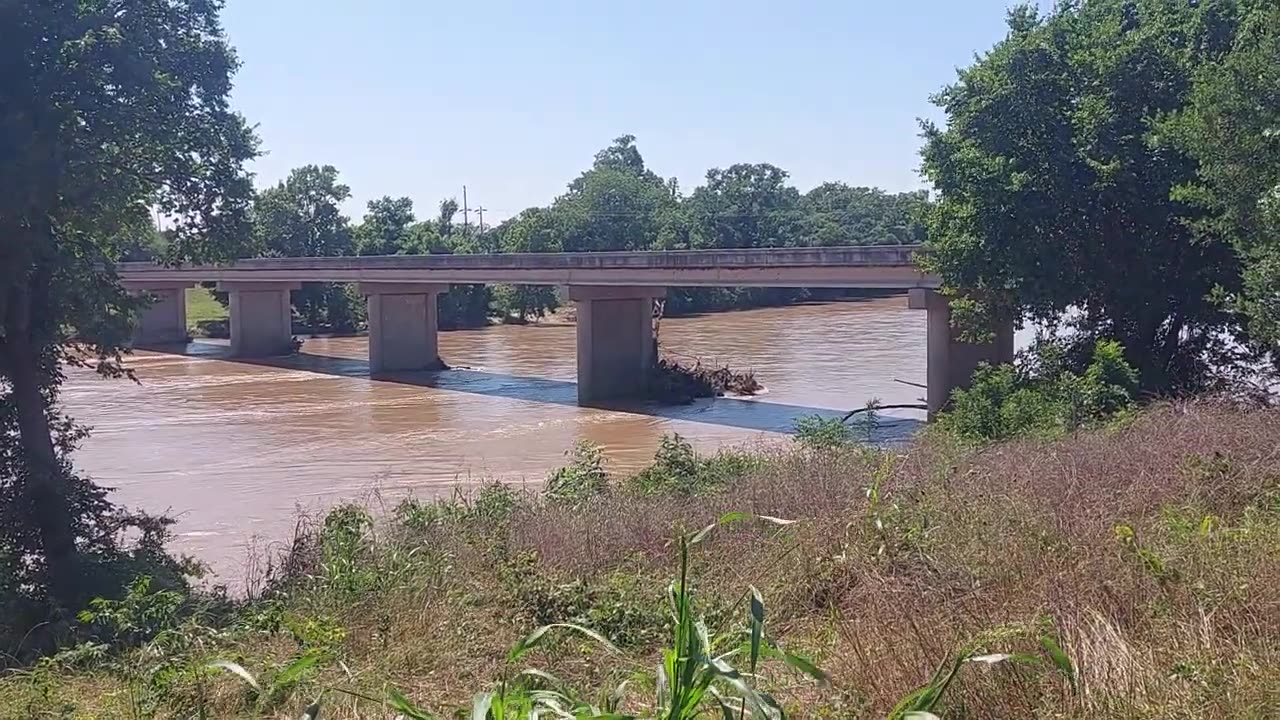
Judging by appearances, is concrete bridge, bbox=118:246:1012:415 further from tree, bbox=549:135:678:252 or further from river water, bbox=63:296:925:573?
tree, bbox=549:135:678:252

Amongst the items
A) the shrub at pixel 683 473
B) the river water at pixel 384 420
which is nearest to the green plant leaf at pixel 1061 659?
the shrub at pixel 683 473

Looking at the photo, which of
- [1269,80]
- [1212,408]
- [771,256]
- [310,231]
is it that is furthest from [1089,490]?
[310,231]

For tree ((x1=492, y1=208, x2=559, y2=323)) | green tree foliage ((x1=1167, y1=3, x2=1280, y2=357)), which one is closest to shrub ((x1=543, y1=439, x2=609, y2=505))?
green tree foliage ((x1=1167, y1=3, x2=1280, y2=357))

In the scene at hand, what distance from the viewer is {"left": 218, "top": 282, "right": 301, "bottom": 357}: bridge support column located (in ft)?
200

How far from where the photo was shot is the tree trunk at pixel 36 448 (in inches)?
503

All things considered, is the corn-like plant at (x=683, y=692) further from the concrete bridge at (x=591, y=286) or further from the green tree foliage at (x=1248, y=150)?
the concrete bridge at (x=591, y=286)

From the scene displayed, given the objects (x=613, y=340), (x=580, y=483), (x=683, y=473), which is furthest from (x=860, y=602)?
(x=613, y=340)

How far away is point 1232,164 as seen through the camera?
15.6 metres

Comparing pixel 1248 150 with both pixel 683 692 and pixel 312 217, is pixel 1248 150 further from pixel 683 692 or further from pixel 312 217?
pixel 312 217

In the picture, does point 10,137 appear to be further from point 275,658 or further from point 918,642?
point 918,642

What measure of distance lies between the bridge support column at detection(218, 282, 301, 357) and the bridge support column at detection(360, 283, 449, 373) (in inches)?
438

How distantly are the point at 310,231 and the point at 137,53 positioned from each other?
77.3m

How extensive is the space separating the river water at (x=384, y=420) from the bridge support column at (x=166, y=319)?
18.6ft

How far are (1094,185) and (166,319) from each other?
5998cm
